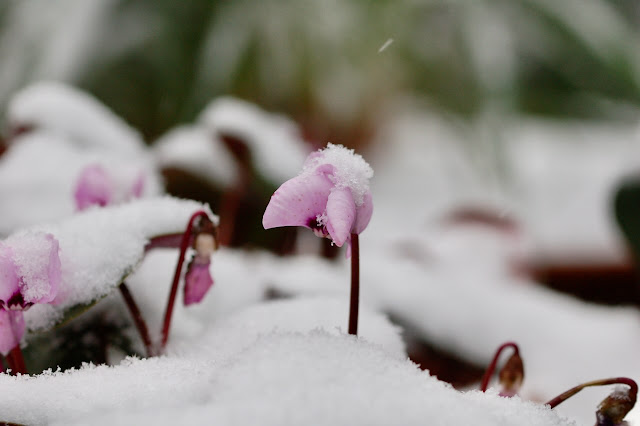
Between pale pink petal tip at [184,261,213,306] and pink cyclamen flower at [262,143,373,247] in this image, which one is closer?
pink cyclamen flower at [262,143,373,247]

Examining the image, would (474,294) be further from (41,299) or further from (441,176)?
(441,176)

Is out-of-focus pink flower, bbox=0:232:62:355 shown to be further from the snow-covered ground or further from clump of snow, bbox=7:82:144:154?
clump of snow, bbox=7:82:144:154

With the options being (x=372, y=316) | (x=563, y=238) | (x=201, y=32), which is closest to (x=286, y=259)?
(x=372, y=316)

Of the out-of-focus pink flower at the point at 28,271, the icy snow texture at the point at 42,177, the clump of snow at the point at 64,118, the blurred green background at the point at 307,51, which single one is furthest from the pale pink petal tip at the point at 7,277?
the blurred green background at the point at 307,51

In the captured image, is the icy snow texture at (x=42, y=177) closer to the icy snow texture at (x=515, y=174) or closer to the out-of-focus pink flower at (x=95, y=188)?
the out-of-focus pink flower at (x=95, y=188)

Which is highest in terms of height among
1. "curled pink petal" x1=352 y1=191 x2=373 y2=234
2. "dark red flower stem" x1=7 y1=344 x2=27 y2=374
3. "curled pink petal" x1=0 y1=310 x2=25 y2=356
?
"curled pink petal" x1=352 y1=191 x2=373 y2=234

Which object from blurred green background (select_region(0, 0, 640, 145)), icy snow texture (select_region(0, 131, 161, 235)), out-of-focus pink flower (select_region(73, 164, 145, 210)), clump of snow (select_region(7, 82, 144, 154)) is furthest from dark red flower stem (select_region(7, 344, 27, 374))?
blurred green background (select_region(0, 0, 640, 145))

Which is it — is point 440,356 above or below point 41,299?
below
